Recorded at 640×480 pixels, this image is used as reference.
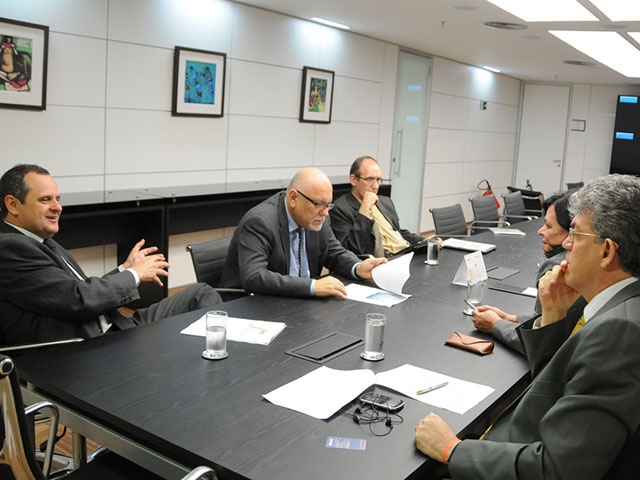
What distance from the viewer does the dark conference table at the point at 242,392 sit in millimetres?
1636

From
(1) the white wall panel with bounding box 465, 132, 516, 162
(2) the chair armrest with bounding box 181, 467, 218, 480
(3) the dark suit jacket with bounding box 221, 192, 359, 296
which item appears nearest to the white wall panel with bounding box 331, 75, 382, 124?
(1) the white wall panel with bounding box 465, 132, 516, 162

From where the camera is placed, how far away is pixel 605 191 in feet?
5.49

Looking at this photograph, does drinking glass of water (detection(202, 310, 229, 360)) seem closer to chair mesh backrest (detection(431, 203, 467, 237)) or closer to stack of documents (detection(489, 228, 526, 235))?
chair mesh backrest (detection(431, 203, 467, 237))

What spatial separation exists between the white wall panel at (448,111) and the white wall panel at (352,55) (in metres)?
1.81

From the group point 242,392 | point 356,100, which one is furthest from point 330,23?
point 242,392

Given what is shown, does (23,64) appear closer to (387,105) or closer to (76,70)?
(76,70)

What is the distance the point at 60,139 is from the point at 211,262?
2.15 metres

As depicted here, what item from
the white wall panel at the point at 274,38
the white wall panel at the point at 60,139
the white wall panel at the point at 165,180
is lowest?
the white wall panel at the point at 165,180

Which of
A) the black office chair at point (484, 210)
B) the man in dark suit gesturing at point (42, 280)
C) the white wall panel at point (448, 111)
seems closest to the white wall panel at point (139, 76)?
the man in dark suit gesturing at point (42, 280)

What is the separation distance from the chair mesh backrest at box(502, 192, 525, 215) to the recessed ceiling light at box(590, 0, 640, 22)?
2317mm

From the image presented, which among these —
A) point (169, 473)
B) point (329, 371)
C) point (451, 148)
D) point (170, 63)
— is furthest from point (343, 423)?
point (451, 148)

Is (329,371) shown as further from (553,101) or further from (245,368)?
(553,101)

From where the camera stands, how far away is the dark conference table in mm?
1636

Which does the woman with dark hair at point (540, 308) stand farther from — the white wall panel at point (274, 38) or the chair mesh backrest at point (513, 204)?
the chair mesh backrest at point (513, 204)
